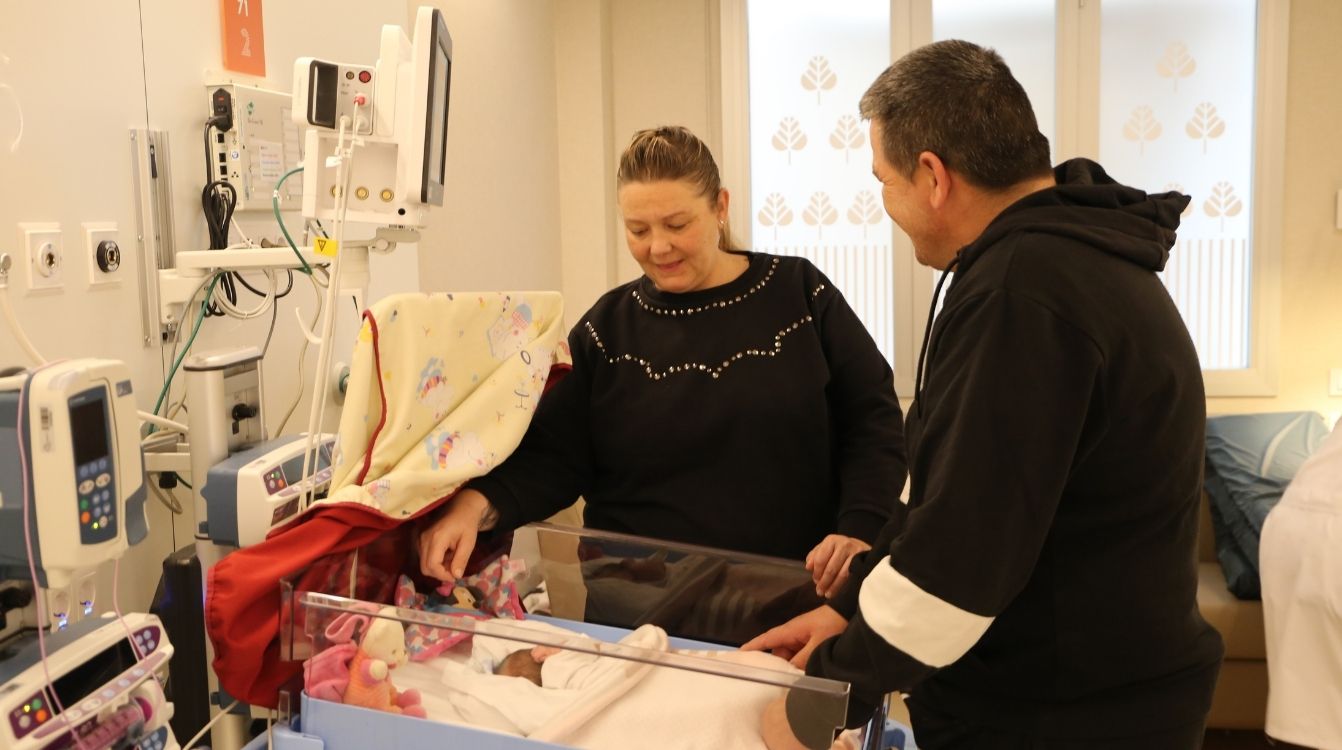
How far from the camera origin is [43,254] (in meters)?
1.87

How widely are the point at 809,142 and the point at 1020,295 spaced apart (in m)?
3.57

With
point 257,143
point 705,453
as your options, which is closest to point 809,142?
point 257,143

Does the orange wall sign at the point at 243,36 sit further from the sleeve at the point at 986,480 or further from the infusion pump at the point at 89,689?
the sleeve at the point at 986,480

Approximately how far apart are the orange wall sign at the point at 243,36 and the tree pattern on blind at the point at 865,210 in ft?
8.45

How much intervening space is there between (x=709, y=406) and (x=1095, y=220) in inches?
29.4

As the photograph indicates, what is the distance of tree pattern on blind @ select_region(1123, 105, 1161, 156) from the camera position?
14.4 ft

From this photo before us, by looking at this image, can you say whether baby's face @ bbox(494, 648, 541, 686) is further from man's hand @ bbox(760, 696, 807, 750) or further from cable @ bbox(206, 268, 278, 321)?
cable @ bbox(206, 268, 278, 321)

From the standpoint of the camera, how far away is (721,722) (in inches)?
50.8

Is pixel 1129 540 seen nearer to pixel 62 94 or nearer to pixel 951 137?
pixel 951 137

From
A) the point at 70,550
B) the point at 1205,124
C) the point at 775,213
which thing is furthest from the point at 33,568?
the point at 1205,124

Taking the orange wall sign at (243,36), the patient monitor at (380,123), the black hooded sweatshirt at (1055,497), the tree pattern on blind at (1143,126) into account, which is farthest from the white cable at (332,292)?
the tree pattern on blind at (1143,126)

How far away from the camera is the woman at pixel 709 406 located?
186 centimetres

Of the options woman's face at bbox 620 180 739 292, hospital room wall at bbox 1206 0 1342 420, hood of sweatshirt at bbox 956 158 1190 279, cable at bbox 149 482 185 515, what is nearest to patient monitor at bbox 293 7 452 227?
woman's face at bbox 620 180 739 292

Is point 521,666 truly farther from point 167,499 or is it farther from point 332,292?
point 167,499
